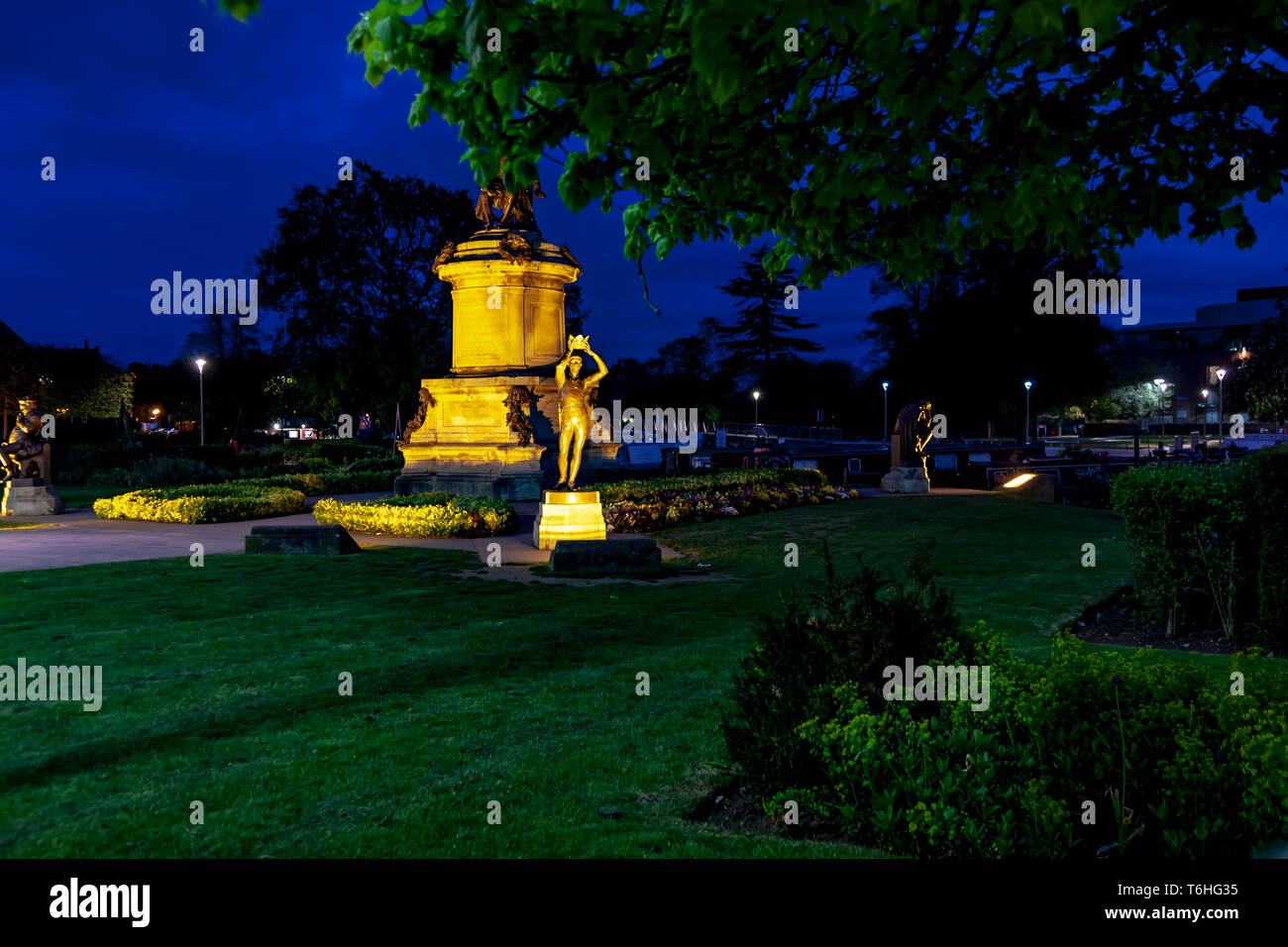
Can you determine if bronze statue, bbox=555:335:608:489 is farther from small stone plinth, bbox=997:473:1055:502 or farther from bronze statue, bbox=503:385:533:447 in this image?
small stone plinth, bbox=997:473:1055:502

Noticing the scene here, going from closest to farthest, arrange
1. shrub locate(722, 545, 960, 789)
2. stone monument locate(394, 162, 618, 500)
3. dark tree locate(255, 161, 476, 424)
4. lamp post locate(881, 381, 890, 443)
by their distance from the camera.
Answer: shrub locate(722, 545, 960, 789) < stone monument locate(394, 162, 618, 500) < dark tree locate(255, 161, 476, 424) < lamp post locate(881, 381, 890, 443)

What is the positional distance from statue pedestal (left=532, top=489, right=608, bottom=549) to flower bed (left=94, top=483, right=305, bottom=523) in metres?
9.07

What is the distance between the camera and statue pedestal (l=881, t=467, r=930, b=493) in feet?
82.5

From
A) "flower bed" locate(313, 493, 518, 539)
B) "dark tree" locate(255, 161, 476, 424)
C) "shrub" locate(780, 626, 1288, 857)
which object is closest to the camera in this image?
"shrub" locate(780, 626, 1288, 857)

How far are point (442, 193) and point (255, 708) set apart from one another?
4449cm

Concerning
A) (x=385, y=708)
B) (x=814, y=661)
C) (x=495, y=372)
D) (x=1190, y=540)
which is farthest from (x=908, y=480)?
(x=814, y=661)

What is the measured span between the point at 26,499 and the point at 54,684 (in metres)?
18.2

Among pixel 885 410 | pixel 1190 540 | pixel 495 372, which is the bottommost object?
pixel 1190 540

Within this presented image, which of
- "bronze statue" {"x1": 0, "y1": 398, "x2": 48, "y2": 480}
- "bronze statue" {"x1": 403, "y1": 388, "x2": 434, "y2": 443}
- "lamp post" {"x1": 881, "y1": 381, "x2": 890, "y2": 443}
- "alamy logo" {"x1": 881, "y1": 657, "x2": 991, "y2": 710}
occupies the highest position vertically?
"lamp post" {"x1": 881, "y1": 381, "x2": 890, "y2": 443}

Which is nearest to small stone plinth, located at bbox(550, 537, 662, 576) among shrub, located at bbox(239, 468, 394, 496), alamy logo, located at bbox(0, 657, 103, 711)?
alamy logo, located at bbox(0, 657, 103, 711)

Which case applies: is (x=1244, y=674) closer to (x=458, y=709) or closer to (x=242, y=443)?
(x=458, y=709)

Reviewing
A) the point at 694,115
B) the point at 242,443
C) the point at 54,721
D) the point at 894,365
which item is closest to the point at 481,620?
the point at 54,721

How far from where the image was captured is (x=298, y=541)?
14297 millimetres

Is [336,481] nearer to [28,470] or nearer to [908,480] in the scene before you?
[28,470]
